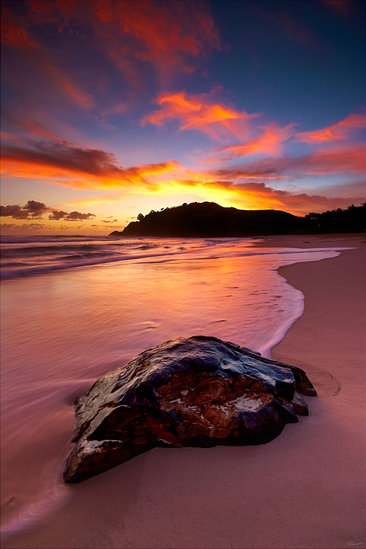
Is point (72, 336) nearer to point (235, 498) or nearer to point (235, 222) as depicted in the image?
point (235, 498)

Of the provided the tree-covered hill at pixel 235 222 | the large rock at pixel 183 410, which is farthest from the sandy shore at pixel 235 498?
the tree-covered hill at pixel 235 222

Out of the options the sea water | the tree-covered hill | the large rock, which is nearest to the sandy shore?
the large rock

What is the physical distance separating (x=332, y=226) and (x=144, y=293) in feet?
179

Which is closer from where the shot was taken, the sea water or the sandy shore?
the sandy shore

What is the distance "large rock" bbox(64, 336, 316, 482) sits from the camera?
1542 mm

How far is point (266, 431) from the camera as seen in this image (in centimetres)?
157

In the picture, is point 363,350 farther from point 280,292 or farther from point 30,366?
point 30,366

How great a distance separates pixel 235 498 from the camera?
50.9 inches

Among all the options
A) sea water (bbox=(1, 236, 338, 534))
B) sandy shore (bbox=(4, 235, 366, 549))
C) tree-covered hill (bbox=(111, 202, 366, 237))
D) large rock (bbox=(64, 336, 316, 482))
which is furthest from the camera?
tree-covered hill (bbox=(111, 202, 366, 237))

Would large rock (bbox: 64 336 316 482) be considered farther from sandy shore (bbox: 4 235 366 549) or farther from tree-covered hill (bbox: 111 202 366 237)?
tree-covered hill (bbox: 111 202 366 237)

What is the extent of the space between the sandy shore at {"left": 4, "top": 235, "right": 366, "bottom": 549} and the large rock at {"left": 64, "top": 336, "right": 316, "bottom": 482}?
0.07m

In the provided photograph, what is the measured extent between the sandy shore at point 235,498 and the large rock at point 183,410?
7cm

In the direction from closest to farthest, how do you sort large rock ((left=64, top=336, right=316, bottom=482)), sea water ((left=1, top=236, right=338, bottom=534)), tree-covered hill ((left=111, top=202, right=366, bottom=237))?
large rock ((left=64, top=336, right=316, bottom=482))
sea water ((left=1, top=236, right=338, bottom=534))
tree-covered hill ((left=111, top=202, right=366, bottom=237))

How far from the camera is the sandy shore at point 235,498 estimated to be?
44.9 inches
